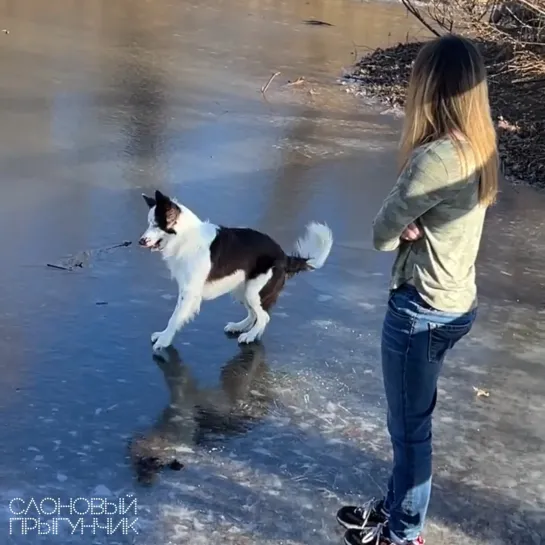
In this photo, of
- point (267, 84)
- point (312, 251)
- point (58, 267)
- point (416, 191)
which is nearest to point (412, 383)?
point (416, 191)

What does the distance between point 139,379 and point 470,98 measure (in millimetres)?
2581

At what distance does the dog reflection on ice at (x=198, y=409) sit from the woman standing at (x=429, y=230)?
1.23m

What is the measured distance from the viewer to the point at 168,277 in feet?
19.9

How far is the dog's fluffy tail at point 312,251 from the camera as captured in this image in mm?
5550

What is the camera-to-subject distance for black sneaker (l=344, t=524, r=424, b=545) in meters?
3.55

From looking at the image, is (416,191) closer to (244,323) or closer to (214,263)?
(214,263)

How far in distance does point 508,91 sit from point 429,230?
10.2 metres

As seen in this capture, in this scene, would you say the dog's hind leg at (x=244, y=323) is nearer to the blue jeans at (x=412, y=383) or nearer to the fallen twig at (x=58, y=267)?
the fallen twig at (x=58, y=267)

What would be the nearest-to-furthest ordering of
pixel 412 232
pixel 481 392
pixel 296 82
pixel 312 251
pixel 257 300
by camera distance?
pixel 412 232 → pixel 481 392 → pixel 257 300 → pixel 312 251 → pixel 296 82

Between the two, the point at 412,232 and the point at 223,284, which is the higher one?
the point at 412,232

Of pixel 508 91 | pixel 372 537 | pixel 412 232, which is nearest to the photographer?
pixel 412 232

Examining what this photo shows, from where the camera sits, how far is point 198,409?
4.62 m

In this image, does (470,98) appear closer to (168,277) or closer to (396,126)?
(168,277)

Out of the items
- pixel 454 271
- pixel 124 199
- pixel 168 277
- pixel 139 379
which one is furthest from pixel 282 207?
pixel 454 271
